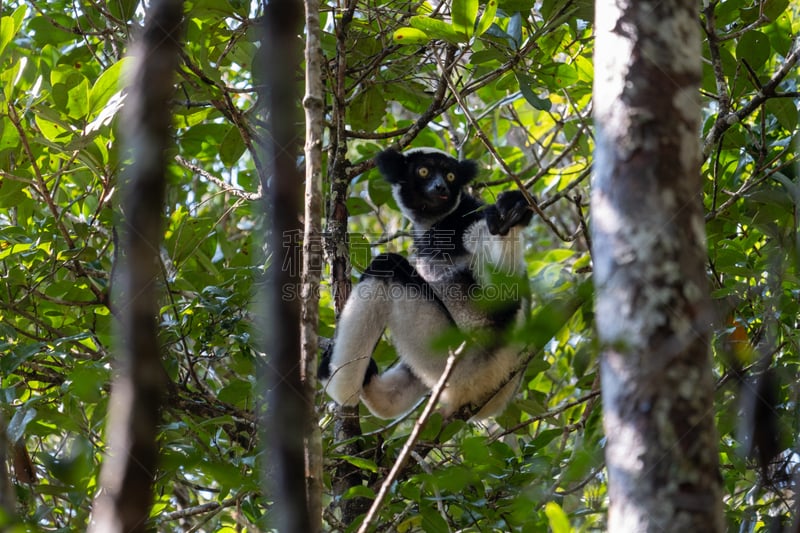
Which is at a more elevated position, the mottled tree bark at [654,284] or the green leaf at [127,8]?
the green leaf at [127,8]

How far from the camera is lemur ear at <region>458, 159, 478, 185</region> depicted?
16.3ft

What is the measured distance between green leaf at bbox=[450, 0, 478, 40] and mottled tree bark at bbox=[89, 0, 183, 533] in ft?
7.95

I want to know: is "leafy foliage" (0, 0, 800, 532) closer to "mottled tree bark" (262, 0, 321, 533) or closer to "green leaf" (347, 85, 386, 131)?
"green leaf" (347, 85, 386, 131)

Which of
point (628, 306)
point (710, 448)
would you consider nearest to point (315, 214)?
point (628, 306)

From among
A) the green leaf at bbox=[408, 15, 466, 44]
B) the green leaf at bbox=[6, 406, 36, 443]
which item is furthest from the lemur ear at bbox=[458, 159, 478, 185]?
the green leaf at bbox=[6, 406, 36, 443]

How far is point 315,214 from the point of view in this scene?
6.42 feet

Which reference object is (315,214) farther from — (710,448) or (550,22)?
(550,22)

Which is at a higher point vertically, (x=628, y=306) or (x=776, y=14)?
(x=776, y=14)

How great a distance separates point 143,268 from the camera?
0.87 m

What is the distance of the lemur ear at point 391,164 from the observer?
15.3ft

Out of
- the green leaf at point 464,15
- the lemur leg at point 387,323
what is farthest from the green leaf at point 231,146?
the green leaf at point 464,15

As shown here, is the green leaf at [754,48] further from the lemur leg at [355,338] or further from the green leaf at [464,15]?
the lemur leg at [355,338]

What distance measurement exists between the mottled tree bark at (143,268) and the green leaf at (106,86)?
2.71m

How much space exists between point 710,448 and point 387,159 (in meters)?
3.55
